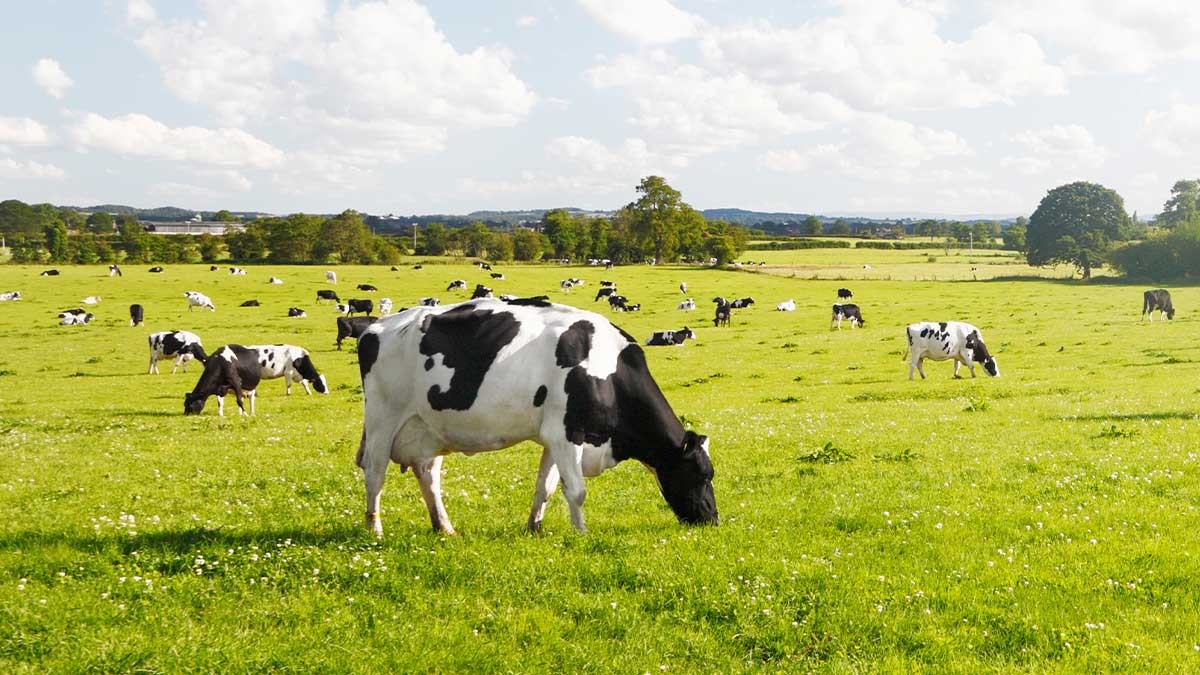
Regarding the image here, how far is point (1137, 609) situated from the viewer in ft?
23.9

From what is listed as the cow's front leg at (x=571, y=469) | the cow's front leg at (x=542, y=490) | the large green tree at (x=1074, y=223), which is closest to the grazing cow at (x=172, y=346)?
the cow's front leg at (x=542, y=490)

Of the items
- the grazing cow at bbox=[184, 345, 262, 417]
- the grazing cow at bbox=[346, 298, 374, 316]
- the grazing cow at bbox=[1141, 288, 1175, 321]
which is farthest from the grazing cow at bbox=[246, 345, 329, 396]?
the grazing cow at bbox=[1141, 288, 1175, 321]

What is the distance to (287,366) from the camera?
2930 cm

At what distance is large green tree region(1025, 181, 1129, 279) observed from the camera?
101 meters

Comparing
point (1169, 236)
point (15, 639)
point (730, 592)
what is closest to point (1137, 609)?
point (730, 592)

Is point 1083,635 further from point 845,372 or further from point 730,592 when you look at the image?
point 845,372

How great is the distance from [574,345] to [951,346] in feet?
86.7

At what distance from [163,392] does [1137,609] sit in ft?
102

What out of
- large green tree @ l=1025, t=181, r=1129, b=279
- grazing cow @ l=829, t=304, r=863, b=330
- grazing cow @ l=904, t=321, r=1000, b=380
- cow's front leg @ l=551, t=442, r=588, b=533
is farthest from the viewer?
large green tree @ l=1025, t=181, r=1129, b=279

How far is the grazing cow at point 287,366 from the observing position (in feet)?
93.9

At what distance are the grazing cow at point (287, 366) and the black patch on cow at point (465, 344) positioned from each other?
20.6 meters

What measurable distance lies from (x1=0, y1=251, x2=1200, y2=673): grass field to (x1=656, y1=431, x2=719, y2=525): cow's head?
0.33 meters

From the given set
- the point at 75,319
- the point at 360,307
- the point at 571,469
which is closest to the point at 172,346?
the point at 75,319

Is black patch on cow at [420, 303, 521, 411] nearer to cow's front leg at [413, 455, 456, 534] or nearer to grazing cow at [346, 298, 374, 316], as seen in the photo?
cow's front leg at [413, 455, 456, 534]
